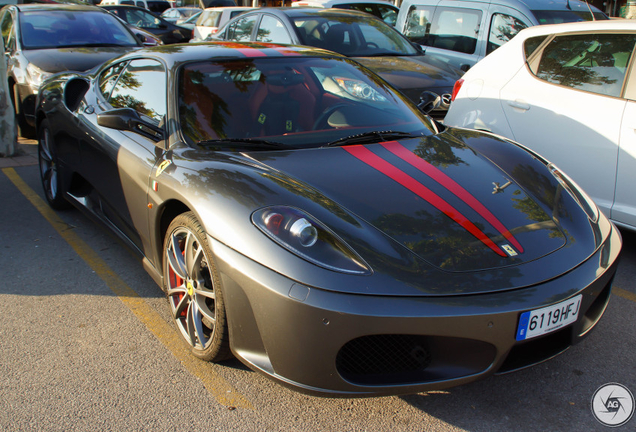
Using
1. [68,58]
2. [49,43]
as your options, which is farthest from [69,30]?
[68,58]

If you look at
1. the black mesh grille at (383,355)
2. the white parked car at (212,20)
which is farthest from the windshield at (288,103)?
the white parked car at (212,20)

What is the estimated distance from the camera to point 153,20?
15883mm

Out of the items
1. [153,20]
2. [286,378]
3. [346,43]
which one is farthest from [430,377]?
[153,20]

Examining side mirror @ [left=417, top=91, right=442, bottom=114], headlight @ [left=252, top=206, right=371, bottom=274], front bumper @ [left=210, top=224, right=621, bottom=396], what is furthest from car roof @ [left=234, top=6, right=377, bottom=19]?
front bumper @ [left=210, top=224, right=621, bottom=396]

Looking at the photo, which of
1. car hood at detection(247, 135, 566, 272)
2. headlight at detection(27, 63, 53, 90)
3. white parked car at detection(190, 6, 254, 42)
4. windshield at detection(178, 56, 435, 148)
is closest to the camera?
car hood at detection(247, 135, 566, 272)

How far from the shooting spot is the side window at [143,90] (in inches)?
129

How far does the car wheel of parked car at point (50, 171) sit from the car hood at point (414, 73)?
3499mm

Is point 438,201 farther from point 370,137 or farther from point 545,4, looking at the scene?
point 545,4

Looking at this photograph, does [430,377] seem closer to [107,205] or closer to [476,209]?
[476,209]

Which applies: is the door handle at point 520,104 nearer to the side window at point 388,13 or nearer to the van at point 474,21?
the van at point 474,21

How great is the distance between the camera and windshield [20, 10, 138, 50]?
7.30m

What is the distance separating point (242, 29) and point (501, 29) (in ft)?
11.3

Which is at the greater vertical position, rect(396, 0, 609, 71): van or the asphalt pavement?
rect(396, 0, 609, 71): van

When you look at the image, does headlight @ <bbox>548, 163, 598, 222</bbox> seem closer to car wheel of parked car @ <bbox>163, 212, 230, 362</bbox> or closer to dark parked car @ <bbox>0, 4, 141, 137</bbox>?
car wheel of parked car @ <bbox>163, 212, 230, 362</bbox>
